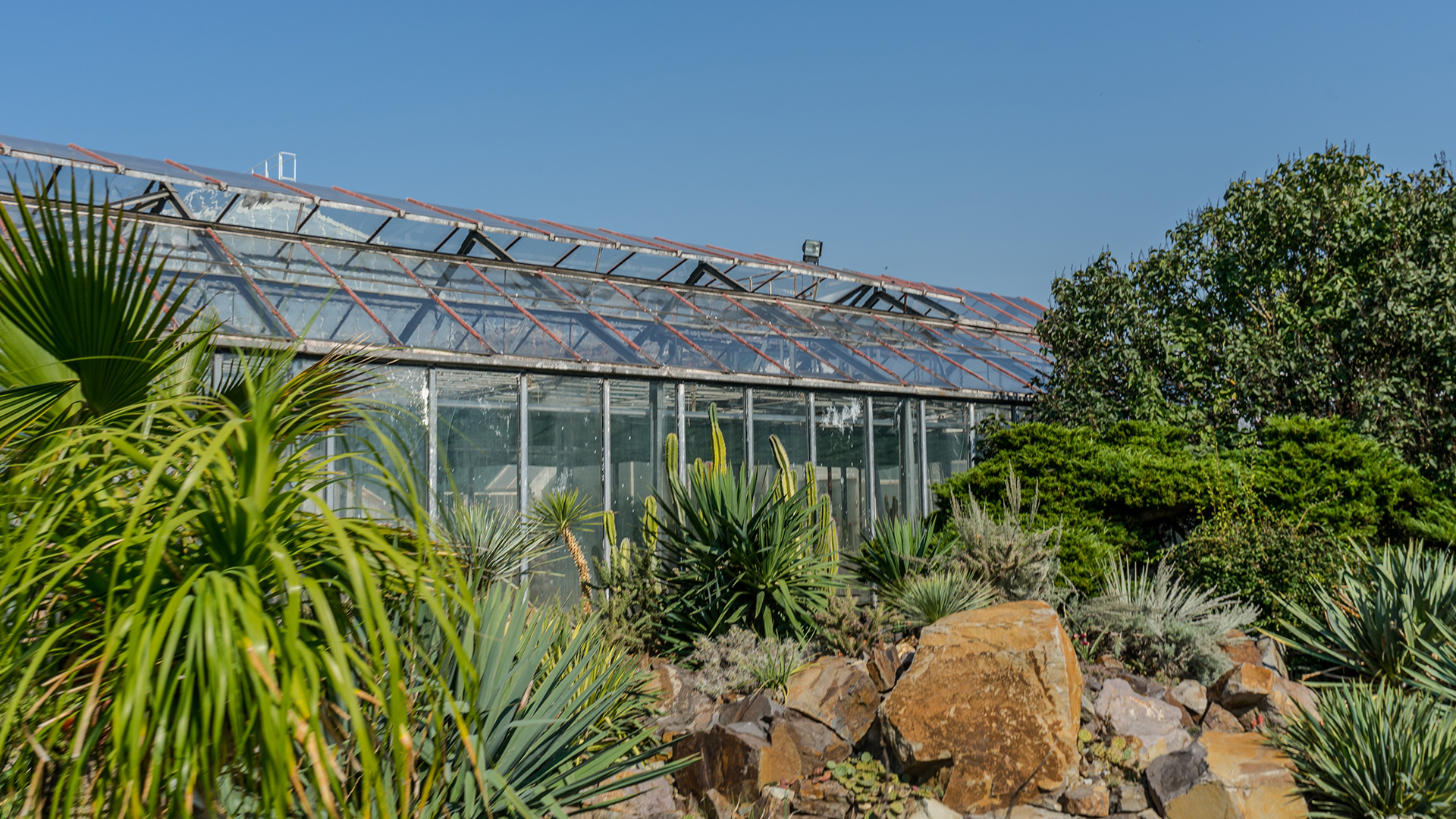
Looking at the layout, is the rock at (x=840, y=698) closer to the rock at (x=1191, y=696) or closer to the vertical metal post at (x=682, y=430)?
the rock at (x=1191, y=696)

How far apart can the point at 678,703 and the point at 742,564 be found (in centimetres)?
121

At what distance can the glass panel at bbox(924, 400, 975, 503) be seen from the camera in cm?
1312

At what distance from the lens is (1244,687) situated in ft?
22.6

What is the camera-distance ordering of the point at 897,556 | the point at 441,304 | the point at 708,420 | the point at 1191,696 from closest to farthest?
the point at 1191,696 < the point at 897,556 < the point at 441,304 < the point at 708,420

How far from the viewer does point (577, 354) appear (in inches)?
424

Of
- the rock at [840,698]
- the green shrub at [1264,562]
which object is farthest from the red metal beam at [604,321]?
the green shrub at [1264,562]

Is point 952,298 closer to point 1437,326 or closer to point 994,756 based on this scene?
point 1437,326

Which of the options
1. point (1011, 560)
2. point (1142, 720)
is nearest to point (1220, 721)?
point (1142, 720)

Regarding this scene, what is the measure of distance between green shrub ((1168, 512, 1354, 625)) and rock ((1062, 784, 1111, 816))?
141 inches

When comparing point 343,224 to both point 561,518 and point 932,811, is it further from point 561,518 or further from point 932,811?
point 932,811

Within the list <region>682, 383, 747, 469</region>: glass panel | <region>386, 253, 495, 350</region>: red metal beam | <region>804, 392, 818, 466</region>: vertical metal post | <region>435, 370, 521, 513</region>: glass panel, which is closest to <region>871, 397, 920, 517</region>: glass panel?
<region>804, 392, 818, 466</region>: vertical metal post

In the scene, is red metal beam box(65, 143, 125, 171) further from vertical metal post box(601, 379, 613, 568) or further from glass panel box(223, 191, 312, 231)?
vertical metal post box(601, 379, 613, 568)

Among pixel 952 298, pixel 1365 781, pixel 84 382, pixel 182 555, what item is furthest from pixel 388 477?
pixel 952 298

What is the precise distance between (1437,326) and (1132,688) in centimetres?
742
